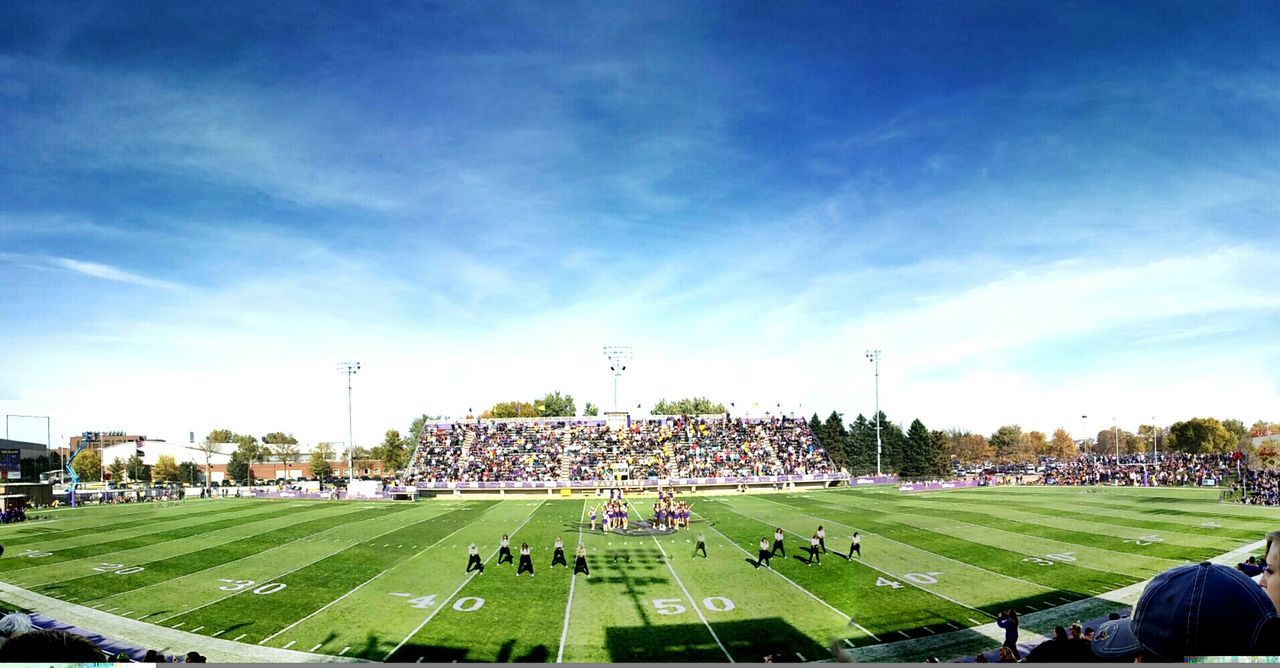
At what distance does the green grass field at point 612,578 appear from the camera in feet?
51.3

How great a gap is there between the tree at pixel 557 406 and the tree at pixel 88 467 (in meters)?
61.8

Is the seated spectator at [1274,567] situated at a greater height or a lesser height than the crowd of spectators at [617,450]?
greater

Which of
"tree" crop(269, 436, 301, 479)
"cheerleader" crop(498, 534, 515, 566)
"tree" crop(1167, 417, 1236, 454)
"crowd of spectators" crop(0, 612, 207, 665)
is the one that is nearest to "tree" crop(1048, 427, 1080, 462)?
"tree" crop(1167, 417, 1236, 454)

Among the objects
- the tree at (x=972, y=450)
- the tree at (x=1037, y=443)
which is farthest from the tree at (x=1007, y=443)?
the tree at (x=1037, y=443)

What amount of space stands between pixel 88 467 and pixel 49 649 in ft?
395

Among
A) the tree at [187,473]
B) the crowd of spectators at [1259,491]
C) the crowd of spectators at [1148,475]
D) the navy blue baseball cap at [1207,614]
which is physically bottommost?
the tree at [187,473]

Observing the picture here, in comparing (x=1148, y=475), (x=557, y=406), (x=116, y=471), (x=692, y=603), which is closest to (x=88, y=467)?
(x=116, y=471)

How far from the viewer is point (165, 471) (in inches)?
3959

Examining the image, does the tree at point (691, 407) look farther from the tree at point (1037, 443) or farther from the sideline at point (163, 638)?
the sideline at point (163, 638)

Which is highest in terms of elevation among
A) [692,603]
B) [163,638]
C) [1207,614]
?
[1207,614]

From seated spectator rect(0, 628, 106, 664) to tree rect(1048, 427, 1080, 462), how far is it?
538 ft

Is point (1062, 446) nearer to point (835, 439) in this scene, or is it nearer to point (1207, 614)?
point (835, 439)

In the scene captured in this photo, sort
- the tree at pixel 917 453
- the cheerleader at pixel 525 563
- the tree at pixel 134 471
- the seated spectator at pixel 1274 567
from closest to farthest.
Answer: the seated spectator at pixel 1274 567, the cheerleader at pixel 525 563, the tree at pixel 917 453, the tree at pixel 134 471

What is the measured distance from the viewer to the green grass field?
1564cm
